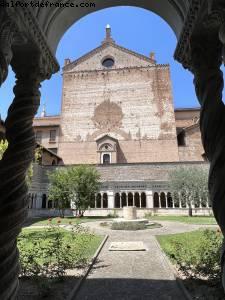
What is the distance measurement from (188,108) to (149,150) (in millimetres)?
15544

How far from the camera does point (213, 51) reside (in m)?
2.79

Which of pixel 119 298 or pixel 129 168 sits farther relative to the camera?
pixel 129 168

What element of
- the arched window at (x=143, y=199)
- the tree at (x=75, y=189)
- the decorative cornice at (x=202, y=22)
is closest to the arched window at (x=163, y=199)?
the arched window at (x=143, y=199)

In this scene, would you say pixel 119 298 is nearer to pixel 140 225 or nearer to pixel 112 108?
pixel 140 225

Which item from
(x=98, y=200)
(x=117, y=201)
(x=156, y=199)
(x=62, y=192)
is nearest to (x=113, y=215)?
(x=117, y=201)

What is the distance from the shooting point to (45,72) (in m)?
3.31

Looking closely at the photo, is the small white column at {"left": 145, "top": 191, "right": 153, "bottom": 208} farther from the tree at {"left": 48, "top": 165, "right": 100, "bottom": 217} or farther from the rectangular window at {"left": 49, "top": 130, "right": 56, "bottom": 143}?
the rectangular window at {"left": 49, "top": 130, "right": 56, "bottom": 143}

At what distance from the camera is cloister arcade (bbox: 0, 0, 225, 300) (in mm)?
1997

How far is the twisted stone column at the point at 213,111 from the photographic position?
195 cm

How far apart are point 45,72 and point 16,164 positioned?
1562 mm

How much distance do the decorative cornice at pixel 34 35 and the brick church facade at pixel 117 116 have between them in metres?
28.6

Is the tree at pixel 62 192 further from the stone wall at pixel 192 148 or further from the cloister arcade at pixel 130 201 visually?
the stone wall at pixel 192 148

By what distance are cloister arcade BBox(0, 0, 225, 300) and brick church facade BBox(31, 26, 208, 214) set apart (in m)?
28.7

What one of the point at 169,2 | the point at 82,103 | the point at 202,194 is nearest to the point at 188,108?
the point at 82,103
